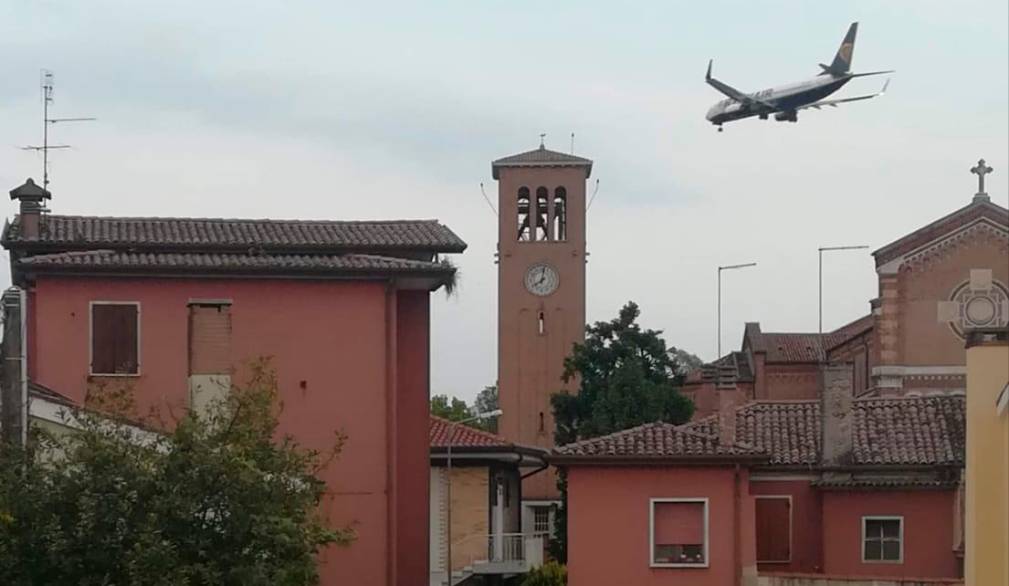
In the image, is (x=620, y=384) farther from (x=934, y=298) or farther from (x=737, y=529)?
(x=737, y=529)

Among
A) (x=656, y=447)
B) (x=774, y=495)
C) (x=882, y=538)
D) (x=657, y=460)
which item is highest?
(x=656, y=447)

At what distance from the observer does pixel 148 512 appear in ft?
76.7

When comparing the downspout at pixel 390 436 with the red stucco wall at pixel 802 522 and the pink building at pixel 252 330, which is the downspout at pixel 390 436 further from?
the red stucco wall at pixel 802 522

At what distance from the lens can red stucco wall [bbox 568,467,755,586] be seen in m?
33.7

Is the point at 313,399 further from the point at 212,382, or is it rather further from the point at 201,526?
the point at 201,526

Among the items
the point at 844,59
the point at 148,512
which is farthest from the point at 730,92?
the point at 148,512

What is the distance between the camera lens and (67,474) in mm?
23609

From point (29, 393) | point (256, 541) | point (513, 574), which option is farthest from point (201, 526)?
point (513, 574)

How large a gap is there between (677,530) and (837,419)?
4.51m

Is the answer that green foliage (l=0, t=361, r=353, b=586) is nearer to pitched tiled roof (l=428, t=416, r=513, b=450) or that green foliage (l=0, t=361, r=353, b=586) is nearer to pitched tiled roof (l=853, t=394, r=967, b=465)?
pitched tiled roof (l=853, t=394, r=967, b=465)

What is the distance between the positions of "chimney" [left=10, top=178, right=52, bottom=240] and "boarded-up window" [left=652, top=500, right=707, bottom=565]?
37.2ft

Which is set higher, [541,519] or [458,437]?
[458,437]

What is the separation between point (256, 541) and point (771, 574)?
13.8m

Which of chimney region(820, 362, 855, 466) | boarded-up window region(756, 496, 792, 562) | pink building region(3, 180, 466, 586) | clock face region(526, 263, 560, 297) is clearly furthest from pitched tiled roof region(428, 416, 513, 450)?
clock face region(526, 263, 560, 297)
